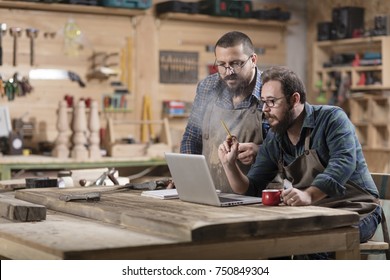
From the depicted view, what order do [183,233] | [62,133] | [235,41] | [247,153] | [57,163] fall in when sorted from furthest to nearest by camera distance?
[62,133]
[57,163]
[235,41]
[247,153]
[183,233]

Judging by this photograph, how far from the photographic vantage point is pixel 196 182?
3.52 m

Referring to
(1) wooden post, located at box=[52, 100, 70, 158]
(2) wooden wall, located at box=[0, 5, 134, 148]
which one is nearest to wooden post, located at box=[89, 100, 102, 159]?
(1) wooden post, located at box=[52, 100, 70, 158]

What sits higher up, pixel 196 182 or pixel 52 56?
pixel 52 56

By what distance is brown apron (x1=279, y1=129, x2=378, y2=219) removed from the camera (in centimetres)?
381

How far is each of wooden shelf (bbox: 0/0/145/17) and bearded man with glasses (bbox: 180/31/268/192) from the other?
9.33 feet

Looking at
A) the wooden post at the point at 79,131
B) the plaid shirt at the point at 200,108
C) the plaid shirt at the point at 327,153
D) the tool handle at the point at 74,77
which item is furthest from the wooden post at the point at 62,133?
the plaid shirt at the point at 327,153

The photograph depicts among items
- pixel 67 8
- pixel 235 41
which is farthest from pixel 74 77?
pixel 235 41

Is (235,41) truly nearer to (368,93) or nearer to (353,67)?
(353,67)

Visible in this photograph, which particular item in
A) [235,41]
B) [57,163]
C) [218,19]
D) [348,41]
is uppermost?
[218,19]

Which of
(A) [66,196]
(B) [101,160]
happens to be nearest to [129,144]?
(B) [101,160]

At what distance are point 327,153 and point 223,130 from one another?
44.9 inches

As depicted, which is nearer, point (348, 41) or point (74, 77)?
point (74, 77)

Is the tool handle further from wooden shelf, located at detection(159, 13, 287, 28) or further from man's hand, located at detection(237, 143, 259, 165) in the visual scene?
man's hand, located at detection(237, 143, 259, 165)

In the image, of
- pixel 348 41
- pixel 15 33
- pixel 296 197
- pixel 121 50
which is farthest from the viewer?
pixel 348 41
